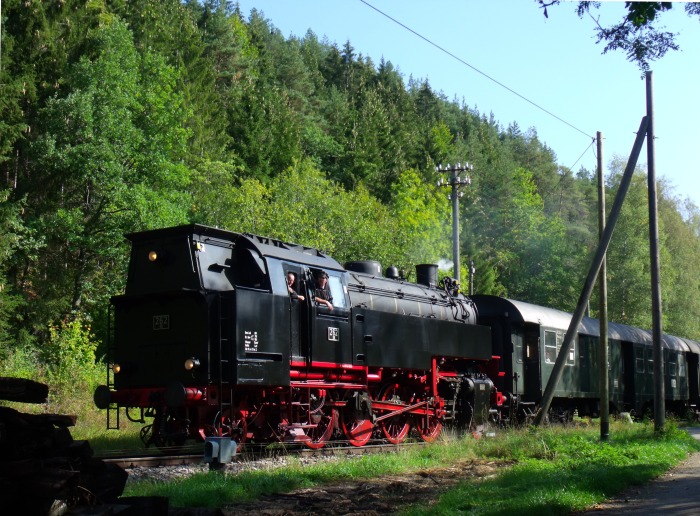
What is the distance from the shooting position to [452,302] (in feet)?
64.3

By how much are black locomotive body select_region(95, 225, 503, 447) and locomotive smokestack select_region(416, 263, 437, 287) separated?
362 cm

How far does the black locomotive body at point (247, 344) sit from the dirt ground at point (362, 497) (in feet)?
9.95

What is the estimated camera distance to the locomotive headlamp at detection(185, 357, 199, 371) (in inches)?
483

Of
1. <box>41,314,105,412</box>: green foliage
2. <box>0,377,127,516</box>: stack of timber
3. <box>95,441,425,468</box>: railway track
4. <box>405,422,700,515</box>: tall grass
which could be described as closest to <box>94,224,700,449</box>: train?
<box>95,441,425,468</box>: railway track

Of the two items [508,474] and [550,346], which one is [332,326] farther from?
[550,346]

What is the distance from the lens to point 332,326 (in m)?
14.7

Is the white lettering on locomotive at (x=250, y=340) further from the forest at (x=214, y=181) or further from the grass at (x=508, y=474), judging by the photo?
the forest at (x=214, y=181)

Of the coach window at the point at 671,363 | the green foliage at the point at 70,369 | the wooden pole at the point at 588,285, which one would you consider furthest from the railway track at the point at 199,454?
the coach window at the point at 671,363

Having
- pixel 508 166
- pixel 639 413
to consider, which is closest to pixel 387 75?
pixel 508 166

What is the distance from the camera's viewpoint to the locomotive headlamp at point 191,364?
40.3 feet

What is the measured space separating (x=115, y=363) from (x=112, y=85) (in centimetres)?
2350

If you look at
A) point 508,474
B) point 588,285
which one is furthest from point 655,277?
point 508,474

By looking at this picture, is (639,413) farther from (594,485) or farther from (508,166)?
(508,166)

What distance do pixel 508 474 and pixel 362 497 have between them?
99.3 inches
